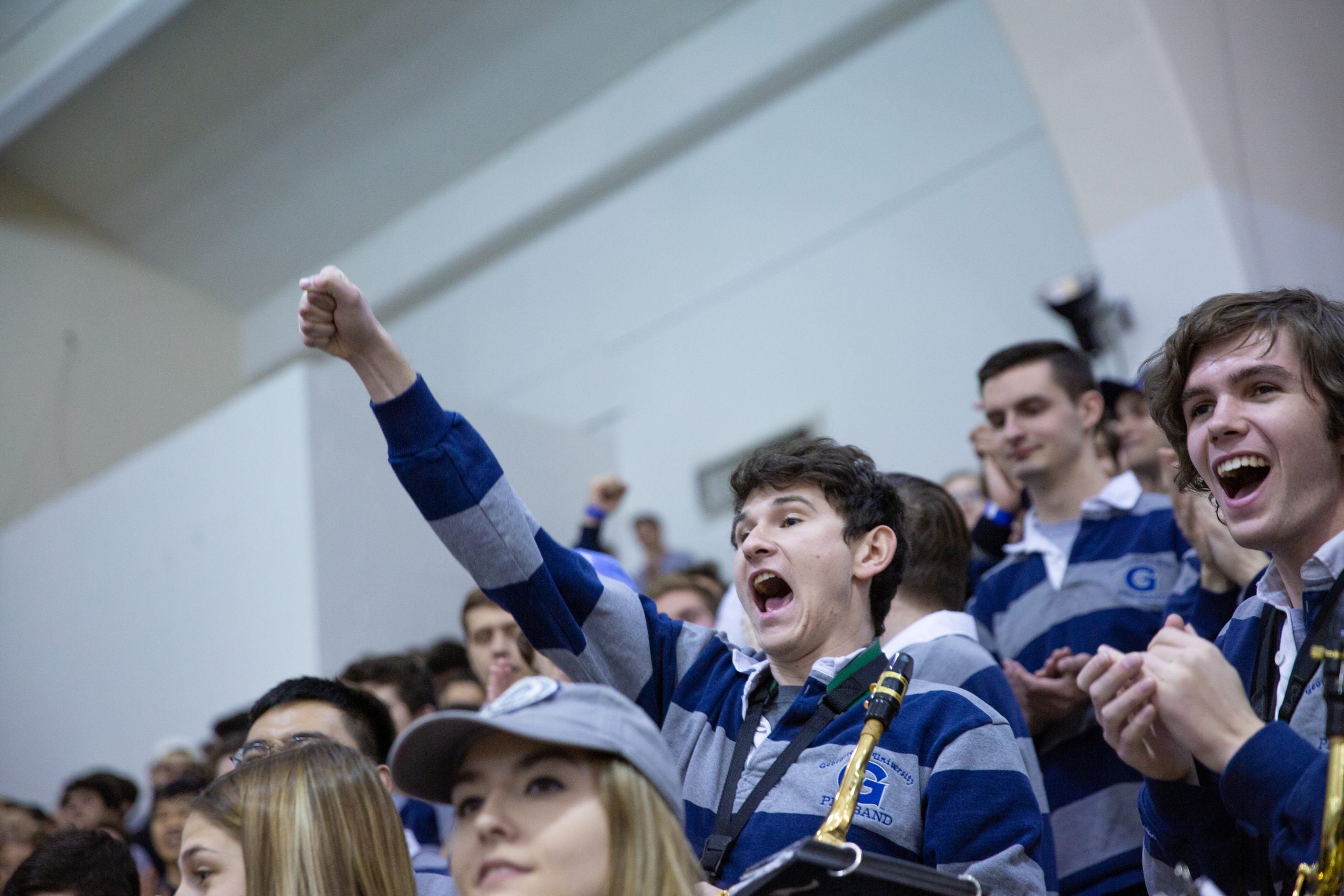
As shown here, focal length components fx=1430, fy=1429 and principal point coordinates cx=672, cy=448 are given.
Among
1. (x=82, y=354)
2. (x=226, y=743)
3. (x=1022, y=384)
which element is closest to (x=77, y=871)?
(x=226, y=743)

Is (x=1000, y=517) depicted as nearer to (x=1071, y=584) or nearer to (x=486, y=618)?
(x=1071, y=584)

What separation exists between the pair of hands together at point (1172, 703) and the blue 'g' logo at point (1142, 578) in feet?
4.70

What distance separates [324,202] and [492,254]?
4.67 ft

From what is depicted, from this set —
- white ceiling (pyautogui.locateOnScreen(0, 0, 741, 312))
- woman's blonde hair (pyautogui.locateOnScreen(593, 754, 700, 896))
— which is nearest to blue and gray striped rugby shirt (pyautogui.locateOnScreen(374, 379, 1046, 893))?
woman's blonde hair (pyautogui.locateOnScreen(593, 754, 700, 896))

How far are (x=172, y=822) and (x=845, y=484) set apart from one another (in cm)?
256

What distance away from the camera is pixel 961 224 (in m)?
7.97

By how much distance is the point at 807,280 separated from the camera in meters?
8.63

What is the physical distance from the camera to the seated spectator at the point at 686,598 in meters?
4.24

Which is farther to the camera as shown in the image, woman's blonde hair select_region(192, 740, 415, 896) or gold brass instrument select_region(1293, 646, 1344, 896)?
woman's blonde hair select_region(192, 740, 415, 896)

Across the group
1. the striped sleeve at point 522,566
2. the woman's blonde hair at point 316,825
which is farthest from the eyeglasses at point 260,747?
the striped sleeve at point 522,566

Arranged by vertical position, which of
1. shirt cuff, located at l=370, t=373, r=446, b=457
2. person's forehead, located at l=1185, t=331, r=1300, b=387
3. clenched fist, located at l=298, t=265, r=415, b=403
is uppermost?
clenched fist, located at l=298, t=265, r=415, b=403

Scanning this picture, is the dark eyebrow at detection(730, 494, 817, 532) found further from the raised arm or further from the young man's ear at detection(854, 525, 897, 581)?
the raised arm

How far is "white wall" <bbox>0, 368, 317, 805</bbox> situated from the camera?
7.53 metres

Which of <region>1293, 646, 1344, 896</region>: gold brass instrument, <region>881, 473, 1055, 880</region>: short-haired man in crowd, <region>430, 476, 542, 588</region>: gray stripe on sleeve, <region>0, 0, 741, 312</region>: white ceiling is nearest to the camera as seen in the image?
<region>1293, 646, 1344, 896</region>: gold brass instrument
